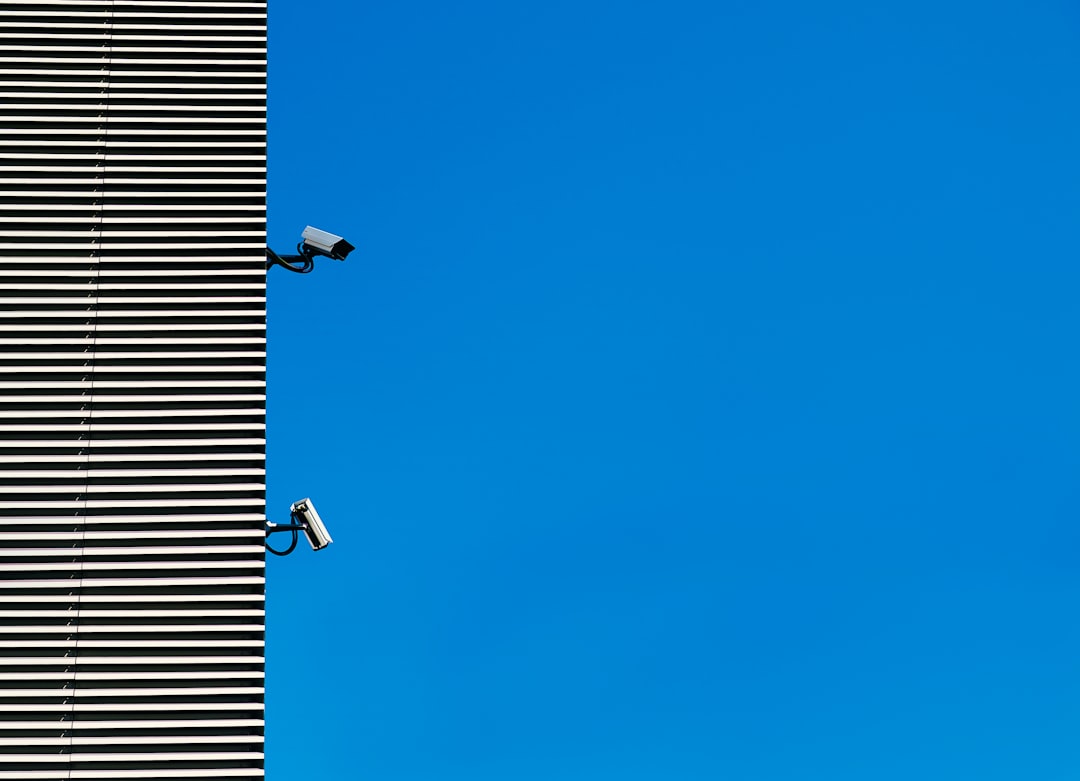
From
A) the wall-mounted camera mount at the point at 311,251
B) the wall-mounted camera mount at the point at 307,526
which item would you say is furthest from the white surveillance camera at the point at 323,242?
the wall-mounted camera mount at the point at 307,526

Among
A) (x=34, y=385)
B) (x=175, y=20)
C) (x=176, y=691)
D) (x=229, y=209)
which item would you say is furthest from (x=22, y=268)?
(x=176, y=691)

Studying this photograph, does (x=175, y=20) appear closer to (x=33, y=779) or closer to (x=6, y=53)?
(x=6, y=53)

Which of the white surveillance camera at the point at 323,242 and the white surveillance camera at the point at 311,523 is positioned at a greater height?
the white surveillance camera at the point at 323,242

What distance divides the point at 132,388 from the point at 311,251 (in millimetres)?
1019

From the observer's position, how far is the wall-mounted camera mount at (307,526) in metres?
5.84

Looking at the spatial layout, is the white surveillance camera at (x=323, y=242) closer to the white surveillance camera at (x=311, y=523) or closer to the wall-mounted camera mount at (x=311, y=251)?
the wall-mounted camera mount at (x=311, y=251)

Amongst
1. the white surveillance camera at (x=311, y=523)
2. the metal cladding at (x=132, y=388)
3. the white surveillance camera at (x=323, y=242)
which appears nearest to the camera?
the metal cladding at (x=132, y=388)

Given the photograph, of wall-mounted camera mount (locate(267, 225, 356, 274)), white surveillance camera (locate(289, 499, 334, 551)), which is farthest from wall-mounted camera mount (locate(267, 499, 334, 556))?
wall-mounted camera mount (locate(267, 225, 356, 274))

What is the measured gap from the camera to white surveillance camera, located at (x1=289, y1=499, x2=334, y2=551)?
584 cm

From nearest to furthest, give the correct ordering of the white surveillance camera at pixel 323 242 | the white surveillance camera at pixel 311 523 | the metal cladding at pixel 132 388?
the metal cladding at pixel 132 388, the white surveillance camera at pixel 311 523, the white surveillance camera at pixel 323 242

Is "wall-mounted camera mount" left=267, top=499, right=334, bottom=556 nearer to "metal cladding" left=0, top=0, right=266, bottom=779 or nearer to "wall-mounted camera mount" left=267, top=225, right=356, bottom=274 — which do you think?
"metal cladding" left=0, top=0, right=266, bottom=779

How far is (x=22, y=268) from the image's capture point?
602 centimetres

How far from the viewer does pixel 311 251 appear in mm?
6199

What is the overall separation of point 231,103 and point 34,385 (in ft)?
5.38
